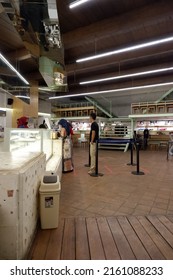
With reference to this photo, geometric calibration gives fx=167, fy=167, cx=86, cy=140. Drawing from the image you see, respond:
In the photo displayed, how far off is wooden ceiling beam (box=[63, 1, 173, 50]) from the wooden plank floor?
4.92m

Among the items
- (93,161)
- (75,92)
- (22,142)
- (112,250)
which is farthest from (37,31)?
(75,92)

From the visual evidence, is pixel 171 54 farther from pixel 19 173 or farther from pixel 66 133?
pixel 19 173

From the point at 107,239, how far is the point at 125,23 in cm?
546

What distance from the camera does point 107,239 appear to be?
2000 millimetres

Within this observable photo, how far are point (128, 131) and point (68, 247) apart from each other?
37.5ft

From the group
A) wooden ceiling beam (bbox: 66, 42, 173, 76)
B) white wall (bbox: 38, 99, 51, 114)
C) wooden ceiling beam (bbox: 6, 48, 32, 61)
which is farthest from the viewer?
white wall (bbox: 38, 99, 51, 114)

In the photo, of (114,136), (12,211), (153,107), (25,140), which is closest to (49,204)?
(12,211)

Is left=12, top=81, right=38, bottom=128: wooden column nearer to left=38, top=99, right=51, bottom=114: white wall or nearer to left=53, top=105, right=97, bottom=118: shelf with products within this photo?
left=38, top=99, right=51, bottom=114: white wall

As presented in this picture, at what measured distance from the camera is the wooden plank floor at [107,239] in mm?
1742

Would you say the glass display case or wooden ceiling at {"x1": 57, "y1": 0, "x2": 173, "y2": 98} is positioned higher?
wooden ceiling at {"x1": 57, "y1": 0, "x2": 173, "y2": 98}

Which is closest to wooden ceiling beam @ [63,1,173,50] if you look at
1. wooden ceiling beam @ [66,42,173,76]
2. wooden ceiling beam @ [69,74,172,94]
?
wooden ceiling beam @ [66,42,173,76]

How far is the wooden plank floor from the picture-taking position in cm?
174

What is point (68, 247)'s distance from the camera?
6.13 feet

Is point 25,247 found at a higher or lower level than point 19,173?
lower
